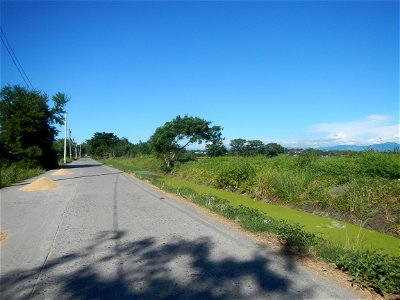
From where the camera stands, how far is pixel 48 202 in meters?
13.0

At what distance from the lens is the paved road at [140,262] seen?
15.7ft

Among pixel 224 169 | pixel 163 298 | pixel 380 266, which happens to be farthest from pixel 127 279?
pixel 224 169

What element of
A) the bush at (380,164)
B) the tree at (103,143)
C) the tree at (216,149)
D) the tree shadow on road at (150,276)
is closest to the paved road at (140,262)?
the tree shadow on road at (150,276)

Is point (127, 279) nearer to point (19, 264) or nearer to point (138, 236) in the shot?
point (19, 264)

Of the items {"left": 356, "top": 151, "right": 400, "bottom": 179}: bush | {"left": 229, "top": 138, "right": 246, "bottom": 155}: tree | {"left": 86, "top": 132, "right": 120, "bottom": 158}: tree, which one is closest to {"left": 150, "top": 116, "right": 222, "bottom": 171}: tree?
{"left": 229, "top": 138, "right": 246, "bottom": 155}: tree

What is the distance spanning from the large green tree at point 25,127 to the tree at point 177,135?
11091mm

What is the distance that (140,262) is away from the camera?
593 cm

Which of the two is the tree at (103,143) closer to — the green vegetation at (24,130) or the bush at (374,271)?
the green vegetation at (24,130)

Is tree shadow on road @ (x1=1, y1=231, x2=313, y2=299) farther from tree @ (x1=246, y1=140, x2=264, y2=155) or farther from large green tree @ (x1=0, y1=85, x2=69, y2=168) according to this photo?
tree @ (x1=246, y1=140, x2=264, y2=155)

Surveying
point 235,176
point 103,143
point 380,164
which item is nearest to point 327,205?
point 380,164

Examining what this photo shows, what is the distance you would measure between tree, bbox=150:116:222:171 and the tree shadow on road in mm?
29150

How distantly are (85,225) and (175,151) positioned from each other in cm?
2856

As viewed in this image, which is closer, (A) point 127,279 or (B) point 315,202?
(A) point 127,279

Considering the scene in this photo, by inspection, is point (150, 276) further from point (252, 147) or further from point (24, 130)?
point (252, 147)
